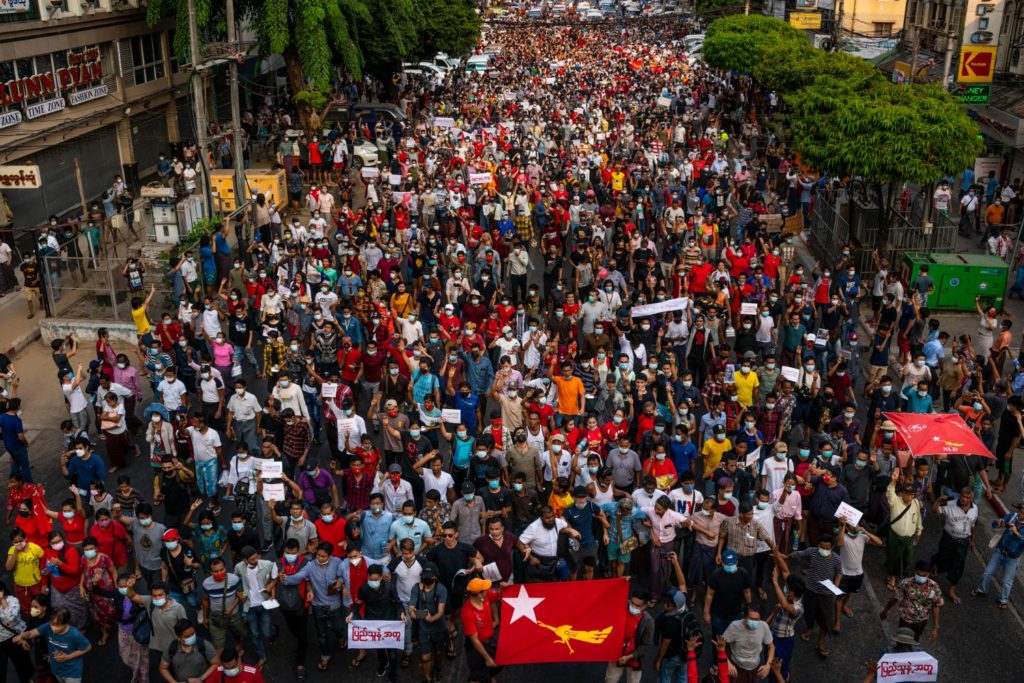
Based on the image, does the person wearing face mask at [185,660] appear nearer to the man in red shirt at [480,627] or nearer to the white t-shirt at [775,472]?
the man in red shirt at [480,627]

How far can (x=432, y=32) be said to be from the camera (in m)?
47.3

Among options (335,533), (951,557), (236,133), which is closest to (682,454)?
(951,557)

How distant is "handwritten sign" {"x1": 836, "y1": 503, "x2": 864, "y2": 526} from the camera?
10516 mm

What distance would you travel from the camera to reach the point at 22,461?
45.5ft

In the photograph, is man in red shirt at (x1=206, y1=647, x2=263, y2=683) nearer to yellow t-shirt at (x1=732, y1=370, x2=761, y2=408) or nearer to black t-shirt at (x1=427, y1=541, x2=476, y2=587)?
black t-shirt at (x1=427, y1=541, x2=476, y2=587)

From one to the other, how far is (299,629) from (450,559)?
5.36 ft

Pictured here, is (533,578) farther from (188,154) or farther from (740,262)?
(188,154)

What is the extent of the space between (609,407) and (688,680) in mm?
4930

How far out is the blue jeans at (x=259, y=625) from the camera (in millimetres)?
10047

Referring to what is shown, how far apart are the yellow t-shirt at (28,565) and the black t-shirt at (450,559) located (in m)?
3.96

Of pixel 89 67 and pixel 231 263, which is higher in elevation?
pixel 89 67

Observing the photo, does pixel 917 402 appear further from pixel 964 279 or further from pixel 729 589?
pixel 964 279

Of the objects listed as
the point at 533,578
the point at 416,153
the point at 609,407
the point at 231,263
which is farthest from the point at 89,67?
the point at 533,578

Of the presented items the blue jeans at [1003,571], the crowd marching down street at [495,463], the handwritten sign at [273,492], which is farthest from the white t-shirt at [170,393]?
the blue jeans at [1003,571]
